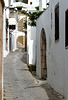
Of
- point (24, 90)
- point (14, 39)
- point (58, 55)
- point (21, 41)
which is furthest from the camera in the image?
point (21, 41)

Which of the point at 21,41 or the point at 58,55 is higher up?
the point at 58,55

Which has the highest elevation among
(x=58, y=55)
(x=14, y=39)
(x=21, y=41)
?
(x=58, y=55)

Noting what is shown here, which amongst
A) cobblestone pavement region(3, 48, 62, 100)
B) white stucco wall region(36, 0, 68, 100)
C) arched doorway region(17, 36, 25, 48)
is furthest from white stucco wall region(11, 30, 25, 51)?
white stucco wall region(36, 0, 68, 100)

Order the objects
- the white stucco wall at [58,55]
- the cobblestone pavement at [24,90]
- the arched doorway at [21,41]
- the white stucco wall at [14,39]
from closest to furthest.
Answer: the white stucco wall at [58,55], the cobblestone pavement at [24,90], the white stucco wall at [14,39], the arched doorway at [21,41]

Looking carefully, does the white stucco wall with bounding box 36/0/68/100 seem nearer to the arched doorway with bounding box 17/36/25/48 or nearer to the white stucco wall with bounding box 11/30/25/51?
the white stucco wall with bounding box 11/30/25/51

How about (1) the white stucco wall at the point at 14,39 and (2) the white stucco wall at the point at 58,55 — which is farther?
(1) the white stucco wall at the point at 14,39

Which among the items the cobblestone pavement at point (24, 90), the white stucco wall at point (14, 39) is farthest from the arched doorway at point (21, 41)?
the cobblestone pavement at point (24, 90)

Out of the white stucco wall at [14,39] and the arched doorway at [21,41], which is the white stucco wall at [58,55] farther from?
the arched doorway at [21,41]

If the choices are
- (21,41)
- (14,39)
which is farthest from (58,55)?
(21,41)

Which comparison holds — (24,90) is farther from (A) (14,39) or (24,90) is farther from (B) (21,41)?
(B) (21,41)

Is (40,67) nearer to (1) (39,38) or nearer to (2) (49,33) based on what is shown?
(1) (39,38)

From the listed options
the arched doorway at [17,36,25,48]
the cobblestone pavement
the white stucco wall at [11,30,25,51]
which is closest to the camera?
the cobblestone pavement

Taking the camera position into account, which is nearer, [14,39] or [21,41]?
[14,39]

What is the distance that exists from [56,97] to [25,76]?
6928mm
